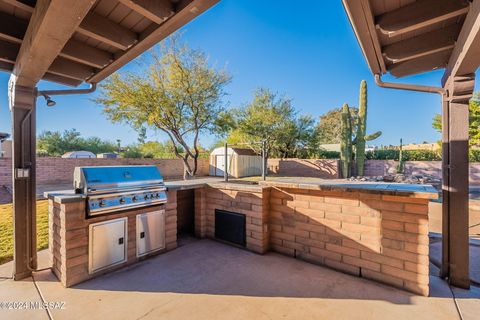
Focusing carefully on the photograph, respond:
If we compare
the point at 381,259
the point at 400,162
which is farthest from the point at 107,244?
the point at 400,162

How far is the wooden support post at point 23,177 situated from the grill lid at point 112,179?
0.56 meters

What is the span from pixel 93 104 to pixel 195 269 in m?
8.57

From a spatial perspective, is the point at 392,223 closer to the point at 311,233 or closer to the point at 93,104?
the point at 311,233

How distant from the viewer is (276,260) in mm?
3219

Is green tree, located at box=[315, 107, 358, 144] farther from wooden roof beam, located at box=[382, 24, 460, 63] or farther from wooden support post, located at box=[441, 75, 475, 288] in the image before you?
wooden roof beam, located at box=[382, 24, 460, 63]

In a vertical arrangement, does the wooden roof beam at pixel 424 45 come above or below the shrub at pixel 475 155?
above

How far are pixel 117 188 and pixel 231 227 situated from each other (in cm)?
189

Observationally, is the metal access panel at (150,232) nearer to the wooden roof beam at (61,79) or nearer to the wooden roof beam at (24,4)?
the wooden roof beam at (61,79)

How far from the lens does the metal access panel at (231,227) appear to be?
367 centimetres

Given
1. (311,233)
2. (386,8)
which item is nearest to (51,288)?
(311,233)

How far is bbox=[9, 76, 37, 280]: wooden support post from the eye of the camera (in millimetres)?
2707

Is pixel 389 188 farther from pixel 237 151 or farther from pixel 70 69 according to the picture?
pixel 237 151

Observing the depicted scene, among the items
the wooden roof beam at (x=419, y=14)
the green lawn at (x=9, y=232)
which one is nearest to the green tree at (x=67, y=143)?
the green lawn at (x=9, y=232)

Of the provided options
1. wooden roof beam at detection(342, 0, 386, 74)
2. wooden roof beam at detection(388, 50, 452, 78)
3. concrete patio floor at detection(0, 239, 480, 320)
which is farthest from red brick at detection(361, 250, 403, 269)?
wooden roof beam at detection(388, 50, 452, 78)
